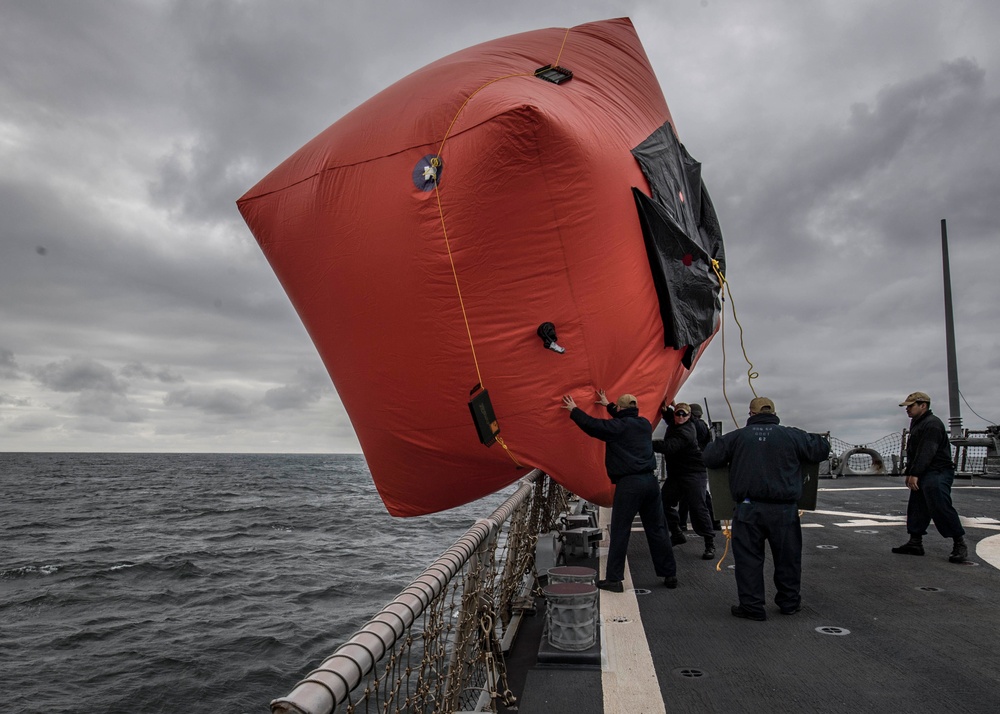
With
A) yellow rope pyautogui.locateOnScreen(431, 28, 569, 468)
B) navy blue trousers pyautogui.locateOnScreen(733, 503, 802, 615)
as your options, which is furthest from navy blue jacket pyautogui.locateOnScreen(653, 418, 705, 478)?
yellow rope pyautogui.locateOnScreen(431, 28, 569, 468)

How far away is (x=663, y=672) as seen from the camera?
147 inches

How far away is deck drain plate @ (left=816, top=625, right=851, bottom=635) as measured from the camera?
14.3ft

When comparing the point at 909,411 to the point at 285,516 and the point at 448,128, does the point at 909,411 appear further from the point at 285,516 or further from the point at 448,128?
the point at 285,516

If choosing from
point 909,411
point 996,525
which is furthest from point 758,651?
point 996,525

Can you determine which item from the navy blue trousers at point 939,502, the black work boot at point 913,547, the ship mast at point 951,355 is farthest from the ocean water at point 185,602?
the ship mast at point 951,355

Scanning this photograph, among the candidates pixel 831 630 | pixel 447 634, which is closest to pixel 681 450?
pixel 831 630

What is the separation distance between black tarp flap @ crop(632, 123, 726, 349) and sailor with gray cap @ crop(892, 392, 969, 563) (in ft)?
Answer: 8.40

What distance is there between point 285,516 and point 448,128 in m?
27.8

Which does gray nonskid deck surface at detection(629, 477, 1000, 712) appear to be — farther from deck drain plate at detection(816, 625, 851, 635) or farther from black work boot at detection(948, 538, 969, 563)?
black work boot at detection(948, 538, 969, 563)

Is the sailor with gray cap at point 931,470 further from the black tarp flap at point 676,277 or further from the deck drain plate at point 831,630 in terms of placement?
the black tarp flap at point 676,277

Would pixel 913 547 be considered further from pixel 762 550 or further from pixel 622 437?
pixel 622 437

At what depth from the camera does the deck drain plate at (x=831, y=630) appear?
172 inches

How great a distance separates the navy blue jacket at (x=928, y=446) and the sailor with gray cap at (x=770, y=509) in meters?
2.34

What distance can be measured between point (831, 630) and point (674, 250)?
2.96m
